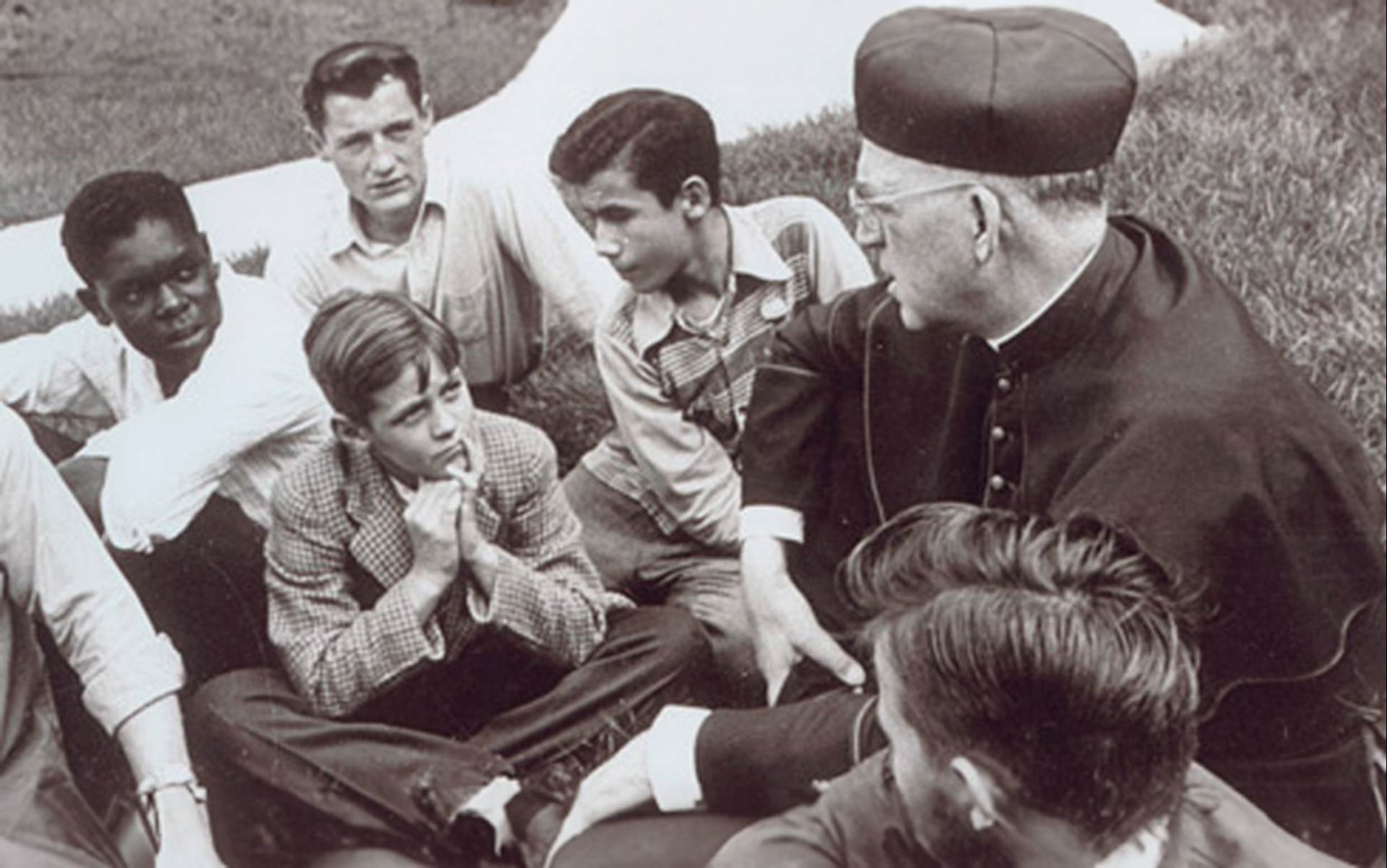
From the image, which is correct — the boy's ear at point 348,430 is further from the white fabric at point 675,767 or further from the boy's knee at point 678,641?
the white fabric at point 675,767

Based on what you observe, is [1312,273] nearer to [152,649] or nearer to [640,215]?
[640,215]

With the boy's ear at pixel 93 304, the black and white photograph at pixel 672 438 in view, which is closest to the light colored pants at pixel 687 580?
the black and white photograph at pixel 672 438

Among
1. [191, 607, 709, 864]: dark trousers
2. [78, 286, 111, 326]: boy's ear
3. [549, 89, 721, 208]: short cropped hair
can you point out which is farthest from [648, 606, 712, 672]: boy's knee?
[78, 286, 111, 326]: boy's ear

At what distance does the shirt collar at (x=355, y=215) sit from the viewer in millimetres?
3066

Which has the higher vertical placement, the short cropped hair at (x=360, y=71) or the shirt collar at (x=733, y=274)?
the short cropped hair at (x=360, y=71)

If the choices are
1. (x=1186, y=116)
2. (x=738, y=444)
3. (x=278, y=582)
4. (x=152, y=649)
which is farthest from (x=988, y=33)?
(x=152, y=649)

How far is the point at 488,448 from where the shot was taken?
10.3 ft

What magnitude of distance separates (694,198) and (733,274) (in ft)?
0.46

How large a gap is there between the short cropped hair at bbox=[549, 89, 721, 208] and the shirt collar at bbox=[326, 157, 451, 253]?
0.54ft

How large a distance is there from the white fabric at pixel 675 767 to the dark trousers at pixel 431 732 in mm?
89

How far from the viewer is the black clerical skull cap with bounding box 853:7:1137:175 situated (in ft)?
9.61

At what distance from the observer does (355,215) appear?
3.07 meters

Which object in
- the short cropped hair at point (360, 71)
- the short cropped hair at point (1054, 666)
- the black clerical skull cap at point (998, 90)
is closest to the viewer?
the short cropped hair at point (1054, 666)

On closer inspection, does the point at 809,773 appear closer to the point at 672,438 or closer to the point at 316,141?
the point at 672,438
